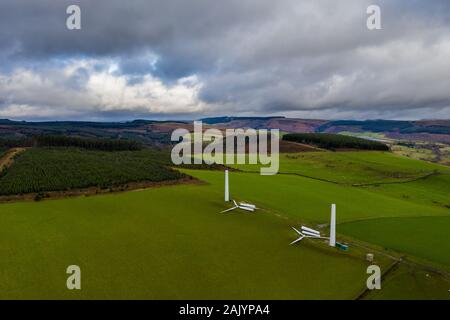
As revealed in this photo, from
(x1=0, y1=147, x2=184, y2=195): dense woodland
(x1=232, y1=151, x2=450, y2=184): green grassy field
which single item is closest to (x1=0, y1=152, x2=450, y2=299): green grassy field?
(x1=0, y1=147, x2=184, y2=195): dense woodland

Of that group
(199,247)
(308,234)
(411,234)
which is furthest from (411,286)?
(199,247)

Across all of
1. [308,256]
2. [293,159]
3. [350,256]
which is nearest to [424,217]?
[350,256]

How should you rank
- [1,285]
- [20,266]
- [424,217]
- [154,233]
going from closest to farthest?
[1,285], [20,266], [154,233], [424,217]

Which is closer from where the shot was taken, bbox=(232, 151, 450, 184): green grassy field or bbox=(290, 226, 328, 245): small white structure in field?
bbox=(290, 226, 328, 245): small white structure in field

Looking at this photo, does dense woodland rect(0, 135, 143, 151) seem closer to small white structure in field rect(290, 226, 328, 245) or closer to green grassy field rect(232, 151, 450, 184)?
green grassy field rect(232, 151, 450, 184)

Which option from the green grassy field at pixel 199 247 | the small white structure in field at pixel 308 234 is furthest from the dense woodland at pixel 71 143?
the small white structure in field at pixel 308 234

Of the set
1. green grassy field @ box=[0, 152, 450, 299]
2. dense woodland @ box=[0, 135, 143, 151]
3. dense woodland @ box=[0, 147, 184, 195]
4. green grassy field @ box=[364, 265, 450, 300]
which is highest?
dense woodland @ box=[0, 135, 143, 151]

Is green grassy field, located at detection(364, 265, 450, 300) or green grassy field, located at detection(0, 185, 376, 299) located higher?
green grassy field, located at detection(0, 185, 376, 299)

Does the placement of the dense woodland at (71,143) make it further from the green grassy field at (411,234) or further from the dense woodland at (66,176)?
the green grassy field at (411,234)

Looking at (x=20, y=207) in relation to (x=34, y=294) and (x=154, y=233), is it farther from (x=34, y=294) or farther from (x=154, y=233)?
(x=34, y=294)
